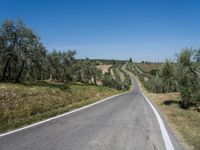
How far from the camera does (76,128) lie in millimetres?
8477

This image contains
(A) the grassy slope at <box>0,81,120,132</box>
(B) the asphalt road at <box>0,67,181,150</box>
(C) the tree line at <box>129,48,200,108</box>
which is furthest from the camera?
(C) the tree line at <box>129,48,200,108</box>

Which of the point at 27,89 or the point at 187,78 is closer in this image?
the point at 27,89

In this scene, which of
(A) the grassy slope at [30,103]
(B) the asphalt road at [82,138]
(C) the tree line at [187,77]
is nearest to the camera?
(B) the asphalt road at [82,138]

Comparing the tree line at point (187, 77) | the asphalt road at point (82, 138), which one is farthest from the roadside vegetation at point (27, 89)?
the tree line at point (187, 77)

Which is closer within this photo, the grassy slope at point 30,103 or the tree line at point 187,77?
the grassy slope at point 30,103

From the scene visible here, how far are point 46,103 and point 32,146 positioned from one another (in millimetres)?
11626

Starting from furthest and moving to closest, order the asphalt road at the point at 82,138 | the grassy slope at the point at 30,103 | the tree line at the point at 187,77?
the tree line at the point at 187,77 → the grassy slope at the point at 30,103 → the asphalt road at the point at 82,138

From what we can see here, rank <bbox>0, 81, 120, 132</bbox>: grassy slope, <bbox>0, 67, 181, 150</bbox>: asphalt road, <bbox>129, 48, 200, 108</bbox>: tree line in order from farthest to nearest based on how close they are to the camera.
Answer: <bbox>129, 48, 200, 108</bbox>: tree line → <bbox>0, 81, 120, 132</bbox>: grassy slope → <bbox>0, 67, 181, 150</bbox>: asphalt road

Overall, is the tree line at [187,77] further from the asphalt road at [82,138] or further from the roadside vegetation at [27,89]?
the asphalt road at [82,138]

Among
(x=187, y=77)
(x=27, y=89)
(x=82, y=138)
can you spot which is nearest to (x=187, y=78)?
(x=187, y=77)

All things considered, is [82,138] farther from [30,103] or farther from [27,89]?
[27,89]

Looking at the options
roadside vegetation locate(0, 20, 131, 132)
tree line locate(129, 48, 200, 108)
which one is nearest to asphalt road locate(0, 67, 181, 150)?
roadside vegetation locate(0, 20, 131, 132)

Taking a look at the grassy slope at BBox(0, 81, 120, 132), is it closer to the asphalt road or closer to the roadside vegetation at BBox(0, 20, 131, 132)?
the roadside vegetation at BBox(0, 20, 131, 132)

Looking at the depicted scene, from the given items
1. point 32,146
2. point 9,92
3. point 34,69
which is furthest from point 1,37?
point 32,146
